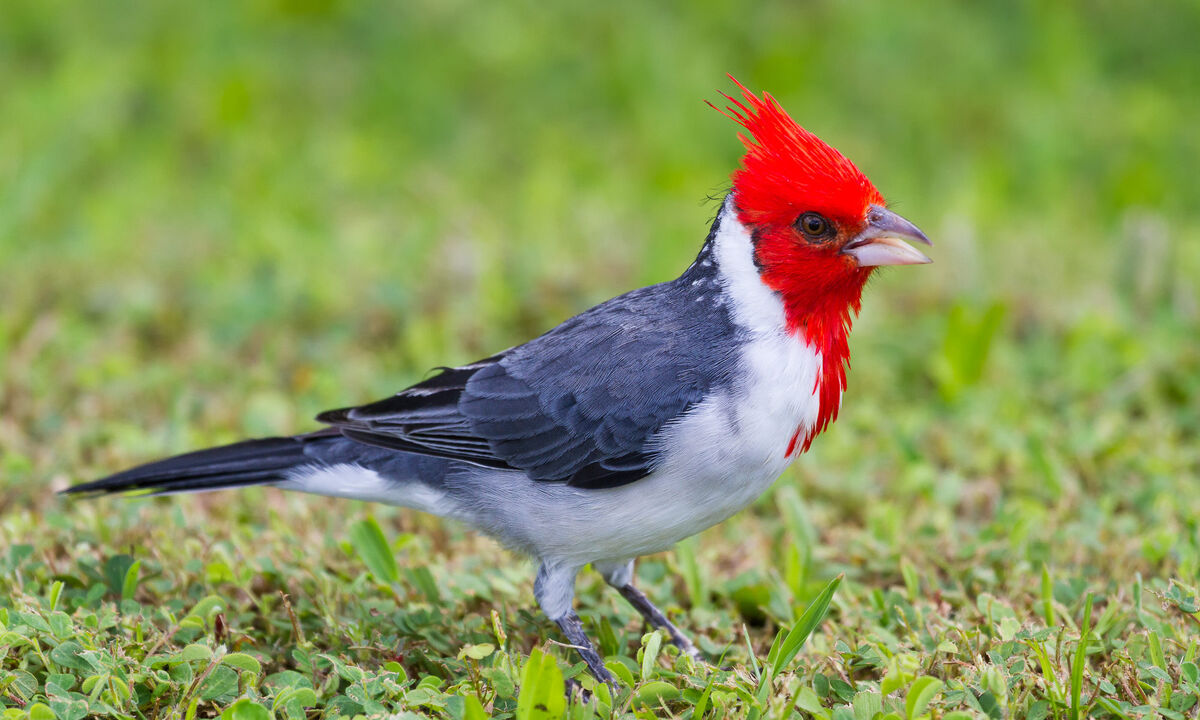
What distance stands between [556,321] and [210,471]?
2.45 metres

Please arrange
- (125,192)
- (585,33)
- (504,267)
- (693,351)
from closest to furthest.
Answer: (693,351) < (504,267) < (125,192) < (585,33)

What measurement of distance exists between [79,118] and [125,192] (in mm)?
650

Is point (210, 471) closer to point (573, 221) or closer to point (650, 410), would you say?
point (650, 410)

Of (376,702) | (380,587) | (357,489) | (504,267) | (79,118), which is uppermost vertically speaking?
(79,118)

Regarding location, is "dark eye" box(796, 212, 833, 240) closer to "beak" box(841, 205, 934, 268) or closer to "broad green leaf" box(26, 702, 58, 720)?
"beak" box(841, 205, 934, 268)

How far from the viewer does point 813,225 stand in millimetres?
3424

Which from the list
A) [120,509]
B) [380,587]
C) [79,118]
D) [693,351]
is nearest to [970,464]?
[693,351]

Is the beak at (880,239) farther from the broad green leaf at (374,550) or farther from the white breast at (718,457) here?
the broad green leaf at (374,550)

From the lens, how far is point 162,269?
243 inches

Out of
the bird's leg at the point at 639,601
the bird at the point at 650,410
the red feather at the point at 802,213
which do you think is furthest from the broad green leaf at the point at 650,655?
the red feather at the point at 802,213

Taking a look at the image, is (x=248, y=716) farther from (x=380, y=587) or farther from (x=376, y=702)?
(x=380, y=587)

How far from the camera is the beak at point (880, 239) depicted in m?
3.39

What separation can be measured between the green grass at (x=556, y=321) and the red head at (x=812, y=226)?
0.88m

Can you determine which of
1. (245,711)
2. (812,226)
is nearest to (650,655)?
(245,711)
